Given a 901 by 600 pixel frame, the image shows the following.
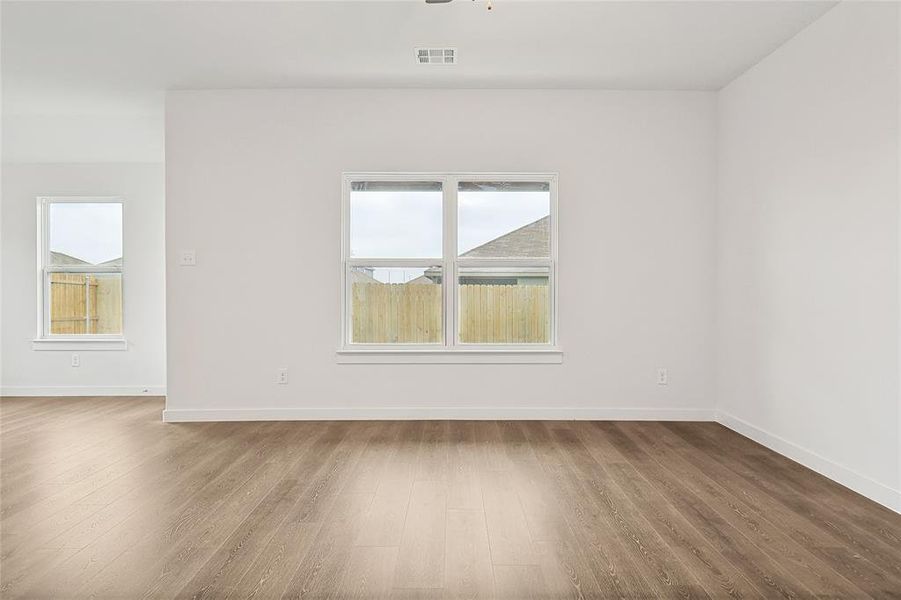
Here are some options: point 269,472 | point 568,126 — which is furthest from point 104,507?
point 568,126

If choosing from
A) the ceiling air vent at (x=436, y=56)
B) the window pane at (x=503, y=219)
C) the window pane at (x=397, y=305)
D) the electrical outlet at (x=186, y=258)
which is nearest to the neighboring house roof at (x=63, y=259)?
the electrical outlet at (x=186, y=258)

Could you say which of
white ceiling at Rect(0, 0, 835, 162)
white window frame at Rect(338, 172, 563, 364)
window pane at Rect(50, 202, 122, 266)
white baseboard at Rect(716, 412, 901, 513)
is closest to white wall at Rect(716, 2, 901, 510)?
white baseboard at Rect(716, 412, 901, 513)

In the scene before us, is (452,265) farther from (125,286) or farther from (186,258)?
(125,286)

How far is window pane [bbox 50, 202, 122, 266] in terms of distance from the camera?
5.95 metres

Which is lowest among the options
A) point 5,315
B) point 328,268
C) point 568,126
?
point 5,315

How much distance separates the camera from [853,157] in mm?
3150

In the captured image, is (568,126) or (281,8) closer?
(281,8)

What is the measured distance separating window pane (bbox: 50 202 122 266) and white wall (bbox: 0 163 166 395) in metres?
0.16

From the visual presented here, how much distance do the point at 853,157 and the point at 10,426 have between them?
21.2 feet

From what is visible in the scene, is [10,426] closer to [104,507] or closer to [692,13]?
[104,507]

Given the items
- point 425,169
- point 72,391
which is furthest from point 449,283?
point 72,391

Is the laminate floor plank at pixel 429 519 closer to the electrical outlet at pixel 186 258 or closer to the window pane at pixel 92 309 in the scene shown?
the electrical outlet at pixel 186 258

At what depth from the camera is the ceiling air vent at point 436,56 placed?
397cm

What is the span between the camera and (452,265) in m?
4.86
